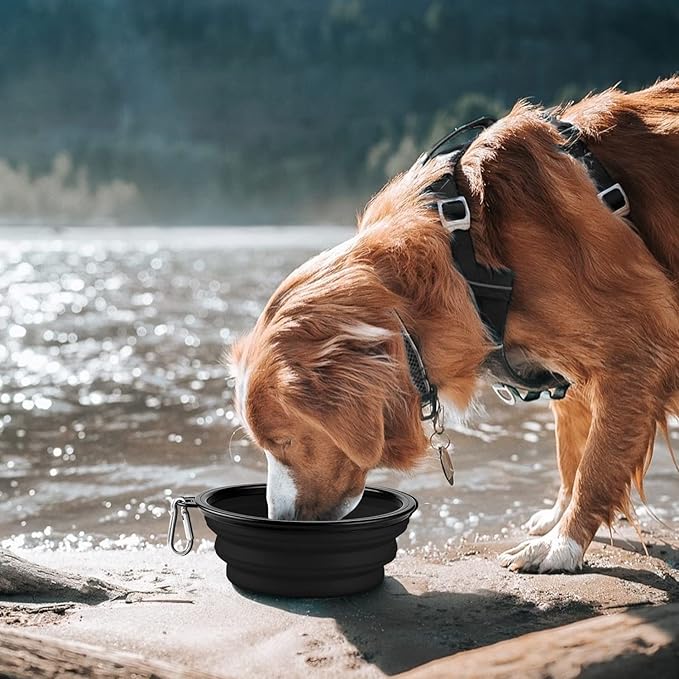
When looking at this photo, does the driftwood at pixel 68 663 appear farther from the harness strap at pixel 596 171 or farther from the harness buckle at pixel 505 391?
the harness strap at pixel 596 171

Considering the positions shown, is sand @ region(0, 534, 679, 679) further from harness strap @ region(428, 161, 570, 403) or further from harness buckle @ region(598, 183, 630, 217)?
harness buckle @ region(598, 183, 630, 217)

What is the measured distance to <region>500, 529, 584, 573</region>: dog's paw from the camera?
3346 millimetres

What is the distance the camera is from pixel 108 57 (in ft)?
443

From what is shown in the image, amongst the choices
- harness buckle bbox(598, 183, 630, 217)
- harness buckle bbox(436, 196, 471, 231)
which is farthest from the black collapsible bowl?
harness buckle bbox(598, 183, 630, 217)

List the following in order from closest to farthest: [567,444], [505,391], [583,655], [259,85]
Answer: [583,655]
[505,391]
[567,444]
[259,85]

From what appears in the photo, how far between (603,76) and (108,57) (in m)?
71.1

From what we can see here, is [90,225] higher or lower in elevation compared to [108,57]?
lower

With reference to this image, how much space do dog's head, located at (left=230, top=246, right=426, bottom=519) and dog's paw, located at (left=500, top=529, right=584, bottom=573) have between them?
0.63 metres

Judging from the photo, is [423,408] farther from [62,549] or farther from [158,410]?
[158,410]

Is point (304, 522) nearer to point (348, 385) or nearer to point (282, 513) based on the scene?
point (282, 513)

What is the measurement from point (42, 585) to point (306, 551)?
86 cm

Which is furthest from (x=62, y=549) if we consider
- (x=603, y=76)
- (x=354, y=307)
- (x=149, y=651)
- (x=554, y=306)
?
(x=603, y=76)

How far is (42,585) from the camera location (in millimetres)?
2938

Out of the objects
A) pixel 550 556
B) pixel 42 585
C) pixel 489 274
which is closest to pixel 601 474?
pixel 550 556
